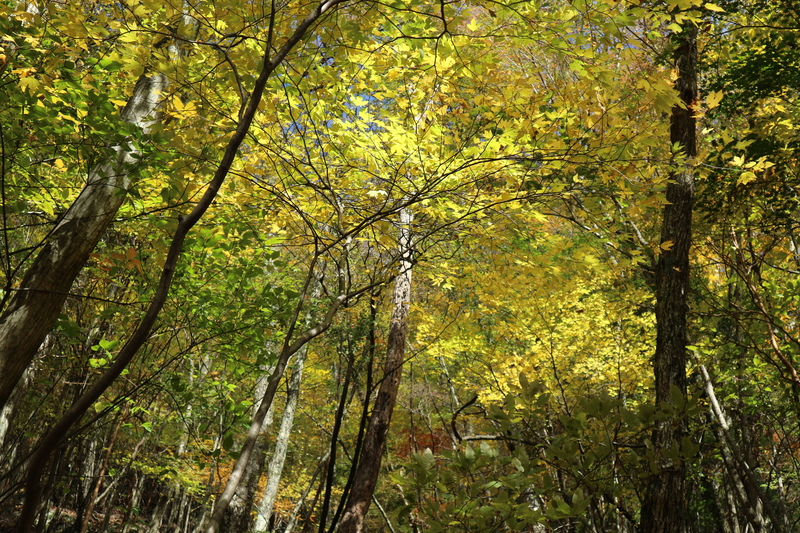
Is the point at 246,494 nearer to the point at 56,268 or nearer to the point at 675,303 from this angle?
the point at 56,268

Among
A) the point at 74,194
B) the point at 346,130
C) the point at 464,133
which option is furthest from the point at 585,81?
the point at 74,194

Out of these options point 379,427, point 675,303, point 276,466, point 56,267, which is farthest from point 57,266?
point 276,466

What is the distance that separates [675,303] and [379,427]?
4.00 meters

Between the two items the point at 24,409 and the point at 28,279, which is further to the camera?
the point at 24,409

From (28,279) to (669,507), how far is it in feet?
13.7

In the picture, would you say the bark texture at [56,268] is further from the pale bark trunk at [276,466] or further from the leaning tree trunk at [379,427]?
the pale bark trunk at [276,466]

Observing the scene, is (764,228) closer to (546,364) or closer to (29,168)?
(546,364)

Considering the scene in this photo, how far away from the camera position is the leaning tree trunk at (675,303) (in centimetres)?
356

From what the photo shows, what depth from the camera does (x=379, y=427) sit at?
679cm

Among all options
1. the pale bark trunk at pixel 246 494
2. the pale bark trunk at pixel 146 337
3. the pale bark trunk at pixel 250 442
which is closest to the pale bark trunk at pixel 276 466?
the pale bark trunk at pixel 246 494

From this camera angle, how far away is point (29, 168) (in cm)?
373

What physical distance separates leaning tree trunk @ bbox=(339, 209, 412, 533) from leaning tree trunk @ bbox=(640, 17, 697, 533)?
8.88ft

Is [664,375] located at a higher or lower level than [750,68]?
lower

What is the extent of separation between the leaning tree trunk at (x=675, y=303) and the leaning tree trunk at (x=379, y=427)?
2706 mm
